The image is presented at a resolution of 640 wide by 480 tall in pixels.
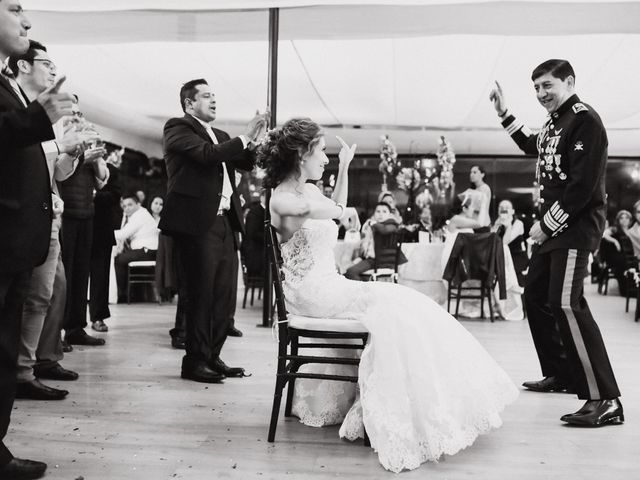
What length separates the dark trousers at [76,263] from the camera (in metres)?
4.61

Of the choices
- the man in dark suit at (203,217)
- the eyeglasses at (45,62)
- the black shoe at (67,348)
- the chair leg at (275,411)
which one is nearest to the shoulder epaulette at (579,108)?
the man in dark suit at (203,217)

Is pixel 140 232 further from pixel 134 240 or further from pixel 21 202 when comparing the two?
pixel 21 202

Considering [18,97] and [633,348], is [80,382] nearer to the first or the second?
[18,97]

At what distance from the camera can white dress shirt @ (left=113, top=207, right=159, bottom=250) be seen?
840 centimetres

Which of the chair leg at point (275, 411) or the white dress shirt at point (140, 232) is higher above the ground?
the white dress shirt at point (140, 232)

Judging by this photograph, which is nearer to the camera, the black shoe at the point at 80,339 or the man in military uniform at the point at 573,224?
the man in military uniform at the point at 573,224

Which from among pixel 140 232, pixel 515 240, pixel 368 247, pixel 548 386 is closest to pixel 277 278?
pixel 548 386

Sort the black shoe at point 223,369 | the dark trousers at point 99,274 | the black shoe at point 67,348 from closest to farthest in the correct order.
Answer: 1. the black shoe at point 223,369
2. the black shoe at point 67,348
3. the dark trousers at point 99,274

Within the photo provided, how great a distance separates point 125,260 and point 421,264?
3437 mm

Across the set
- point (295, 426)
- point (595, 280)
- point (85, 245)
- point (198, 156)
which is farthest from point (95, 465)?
point (595, 280)

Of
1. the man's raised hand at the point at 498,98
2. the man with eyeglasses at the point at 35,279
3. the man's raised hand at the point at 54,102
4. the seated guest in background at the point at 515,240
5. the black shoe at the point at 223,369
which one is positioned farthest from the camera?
the seated guest in background at the point at 515,240

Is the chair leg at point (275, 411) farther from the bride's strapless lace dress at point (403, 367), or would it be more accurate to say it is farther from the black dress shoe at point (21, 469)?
the black dress shoe at point (21, 469)

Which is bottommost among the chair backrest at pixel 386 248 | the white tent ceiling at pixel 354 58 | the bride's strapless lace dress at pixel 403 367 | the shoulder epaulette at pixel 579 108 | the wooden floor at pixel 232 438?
the wooden floor at pixel 232 438

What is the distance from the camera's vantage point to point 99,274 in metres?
5.40
